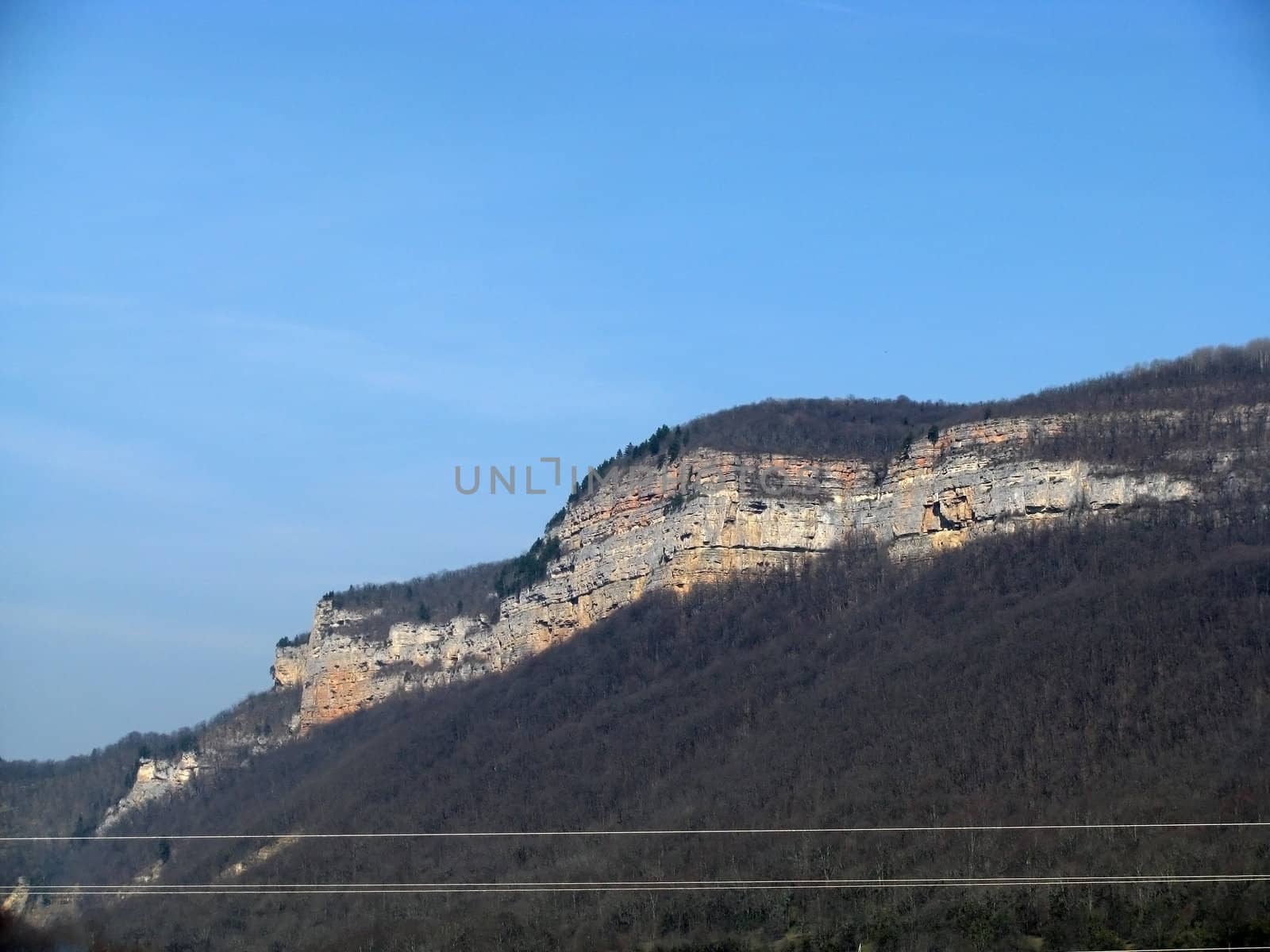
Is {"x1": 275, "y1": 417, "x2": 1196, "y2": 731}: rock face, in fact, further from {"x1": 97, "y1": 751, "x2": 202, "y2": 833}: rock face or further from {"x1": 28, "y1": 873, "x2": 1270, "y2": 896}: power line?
{"x1": 28, "y1": 873, "x2": 1270, "y2": 896}: power line

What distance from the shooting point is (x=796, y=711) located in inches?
3563

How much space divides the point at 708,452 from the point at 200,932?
4551cm

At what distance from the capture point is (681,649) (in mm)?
104062

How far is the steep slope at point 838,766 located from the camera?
63.5m

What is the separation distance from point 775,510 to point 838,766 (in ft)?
100

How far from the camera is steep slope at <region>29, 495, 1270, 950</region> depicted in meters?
63.5

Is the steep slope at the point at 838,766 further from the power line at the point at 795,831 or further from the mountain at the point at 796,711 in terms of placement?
the power line at the point at 795,831

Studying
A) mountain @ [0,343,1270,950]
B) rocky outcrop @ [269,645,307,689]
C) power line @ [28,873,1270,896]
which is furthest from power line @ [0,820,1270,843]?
rocky outcrop @ [269,645,307,689]

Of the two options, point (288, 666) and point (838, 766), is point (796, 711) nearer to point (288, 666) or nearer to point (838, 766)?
point (838, 766)

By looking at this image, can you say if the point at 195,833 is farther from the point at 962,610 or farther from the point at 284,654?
the point at 962,610

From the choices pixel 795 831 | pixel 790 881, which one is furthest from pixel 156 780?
pixel 790 881

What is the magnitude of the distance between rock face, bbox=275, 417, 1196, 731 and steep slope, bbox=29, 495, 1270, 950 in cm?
186

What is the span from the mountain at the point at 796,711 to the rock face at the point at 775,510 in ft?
0.67

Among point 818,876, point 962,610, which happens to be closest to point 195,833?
point 962,610
